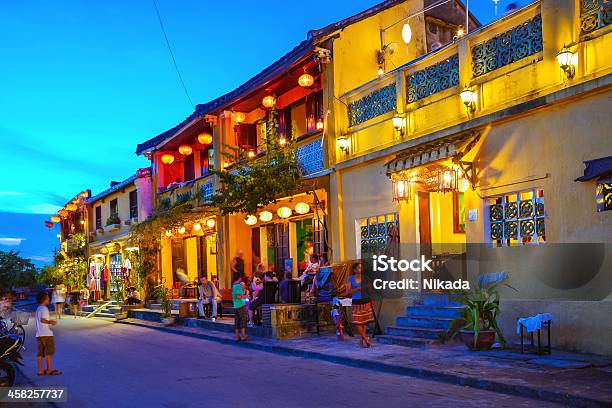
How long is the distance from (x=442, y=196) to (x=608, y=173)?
5.55m

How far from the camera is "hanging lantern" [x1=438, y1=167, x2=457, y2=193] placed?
12562 mm

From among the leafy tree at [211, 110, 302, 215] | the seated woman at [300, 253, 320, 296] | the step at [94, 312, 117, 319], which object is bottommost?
the step at [94, 312, 117, 319]

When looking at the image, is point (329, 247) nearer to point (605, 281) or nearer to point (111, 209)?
point (605, 281)

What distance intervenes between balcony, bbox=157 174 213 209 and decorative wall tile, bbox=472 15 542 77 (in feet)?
41.0

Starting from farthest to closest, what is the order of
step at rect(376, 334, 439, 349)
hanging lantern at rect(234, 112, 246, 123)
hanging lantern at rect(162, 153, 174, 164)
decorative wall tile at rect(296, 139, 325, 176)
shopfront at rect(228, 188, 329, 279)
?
hanging lantern at rect(162, 153, 174, 164)
hanging lantern at rect(234, 112, 246, 123)
shopfront at rect(228, 188, 329, 279)
decorative wall tile at rect(296, 139, 325, 176)
step at rect(376, 334, 439, 349)

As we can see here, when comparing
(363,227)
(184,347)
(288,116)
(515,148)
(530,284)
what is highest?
(288,116)

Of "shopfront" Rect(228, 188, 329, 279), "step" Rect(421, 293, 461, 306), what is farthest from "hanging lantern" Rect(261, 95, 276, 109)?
"step" Rect(421, 293, 461, 306)

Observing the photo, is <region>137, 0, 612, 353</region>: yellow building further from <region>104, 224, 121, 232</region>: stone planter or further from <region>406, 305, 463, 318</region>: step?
<region>104, 224, 121, 232</region>: stone planter

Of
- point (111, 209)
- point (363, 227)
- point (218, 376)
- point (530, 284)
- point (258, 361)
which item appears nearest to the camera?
point (218, 376)

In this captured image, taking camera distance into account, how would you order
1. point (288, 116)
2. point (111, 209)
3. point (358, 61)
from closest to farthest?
point (358, 61), point (288, 116), point (111, 209)

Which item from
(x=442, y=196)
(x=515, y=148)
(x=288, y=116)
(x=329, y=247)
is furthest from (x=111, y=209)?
(x=515, y=148)

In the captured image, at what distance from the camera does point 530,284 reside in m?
11.3

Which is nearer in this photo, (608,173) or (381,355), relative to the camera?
(608,173)

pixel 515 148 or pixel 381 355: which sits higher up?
pixel 515 148
